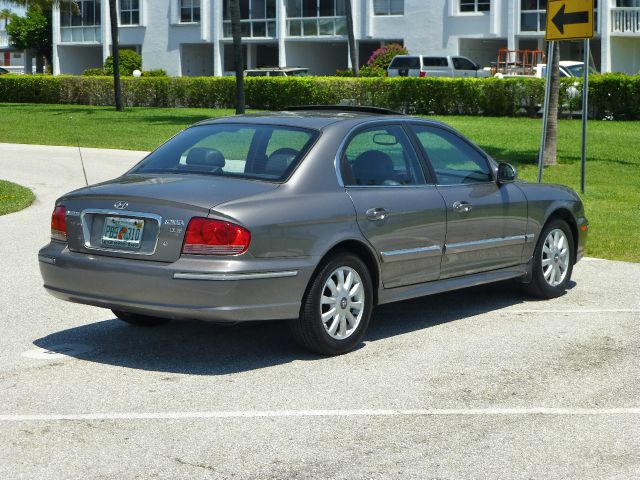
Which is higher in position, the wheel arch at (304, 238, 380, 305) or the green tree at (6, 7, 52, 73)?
the green tree at (6, 7, 52, 73)

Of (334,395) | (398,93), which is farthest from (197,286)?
(398,93)

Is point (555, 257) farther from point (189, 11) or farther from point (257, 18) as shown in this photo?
point (189, 11)

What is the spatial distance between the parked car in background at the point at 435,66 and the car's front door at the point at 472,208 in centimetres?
4180

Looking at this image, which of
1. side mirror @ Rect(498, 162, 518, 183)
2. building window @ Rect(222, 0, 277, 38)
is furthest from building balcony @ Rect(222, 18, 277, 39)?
side mirror @ Rect(498, 162, 518, 183)

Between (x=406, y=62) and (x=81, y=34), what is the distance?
1031 inches

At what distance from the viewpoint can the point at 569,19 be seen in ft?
50.4

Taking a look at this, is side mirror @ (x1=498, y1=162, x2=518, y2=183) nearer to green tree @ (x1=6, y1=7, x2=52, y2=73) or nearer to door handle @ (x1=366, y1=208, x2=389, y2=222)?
door handle @ (x1=366, y1=208, x2=389, y2=222)

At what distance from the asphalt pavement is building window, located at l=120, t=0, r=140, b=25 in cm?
5976

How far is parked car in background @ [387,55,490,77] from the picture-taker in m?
50.7

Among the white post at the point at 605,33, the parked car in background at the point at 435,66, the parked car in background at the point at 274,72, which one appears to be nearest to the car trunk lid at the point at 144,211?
the parked car in background at the point at 274,72

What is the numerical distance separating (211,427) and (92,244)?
1.85m

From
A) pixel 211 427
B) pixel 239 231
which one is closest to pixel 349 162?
pixel 239 231

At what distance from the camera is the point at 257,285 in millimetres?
6953

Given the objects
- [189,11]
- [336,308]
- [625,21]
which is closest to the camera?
[336,308]
